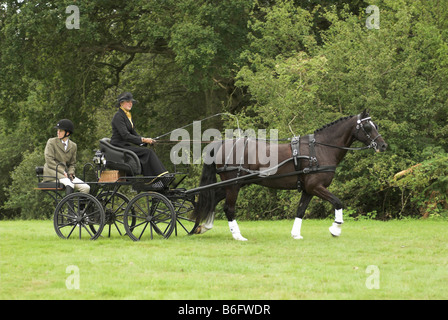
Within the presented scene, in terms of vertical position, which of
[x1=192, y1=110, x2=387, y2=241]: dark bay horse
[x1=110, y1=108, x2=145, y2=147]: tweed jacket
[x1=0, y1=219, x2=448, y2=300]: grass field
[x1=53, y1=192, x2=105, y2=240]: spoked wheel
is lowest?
[x1=0, y1=219, x2=448, y2=300]: grass field

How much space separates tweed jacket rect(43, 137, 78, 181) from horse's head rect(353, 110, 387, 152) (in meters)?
5.05

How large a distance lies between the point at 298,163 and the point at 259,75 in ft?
24.9

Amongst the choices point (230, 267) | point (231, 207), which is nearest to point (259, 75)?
point (231, 207)

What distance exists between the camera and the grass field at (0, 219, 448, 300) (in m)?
6.59

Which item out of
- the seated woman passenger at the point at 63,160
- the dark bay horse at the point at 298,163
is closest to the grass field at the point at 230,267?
the dark bay horse at the point at 298,163

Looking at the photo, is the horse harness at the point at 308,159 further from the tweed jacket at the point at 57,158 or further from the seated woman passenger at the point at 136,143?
the tweed jacket at the point at 57,158

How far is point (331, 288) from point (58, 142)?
653 cm

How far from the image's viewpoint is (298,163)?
1101 centimetres

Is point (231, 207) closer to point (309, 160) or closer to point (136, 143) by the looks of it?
point (309, 160)

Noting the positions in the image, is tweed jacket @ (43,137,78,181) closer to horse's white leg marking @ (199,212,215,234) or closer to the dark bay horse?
the dark bay horse

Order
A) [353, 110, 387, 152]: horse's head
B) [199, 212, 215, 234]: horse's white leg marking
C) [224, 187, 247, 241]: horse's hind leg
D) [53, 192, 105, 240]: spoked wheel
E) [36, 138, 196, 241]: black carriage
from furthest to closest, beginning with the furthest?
[199, 212, 215, 234]: horse's white leg marking, [224, 187, 247, 241]: horse's hind leg, [353, 110, 387, 152]: horse's head, [53, 192, 105, 240]: spoked wheel, [36, 138, 196, 241]: black carriage

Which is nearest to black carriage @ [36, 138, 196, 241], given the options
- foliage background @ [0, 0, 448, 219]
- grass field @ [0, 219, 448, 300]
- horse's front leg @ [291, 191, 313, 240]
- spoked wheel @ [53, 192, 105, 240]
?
spoked wheel @ [53, 192, 105, 240]

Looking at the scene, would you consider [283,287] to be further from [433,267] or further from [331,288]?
[433,267]

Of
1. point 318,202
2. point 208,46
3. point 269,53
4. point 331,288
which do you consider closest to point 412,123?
point 318,202
